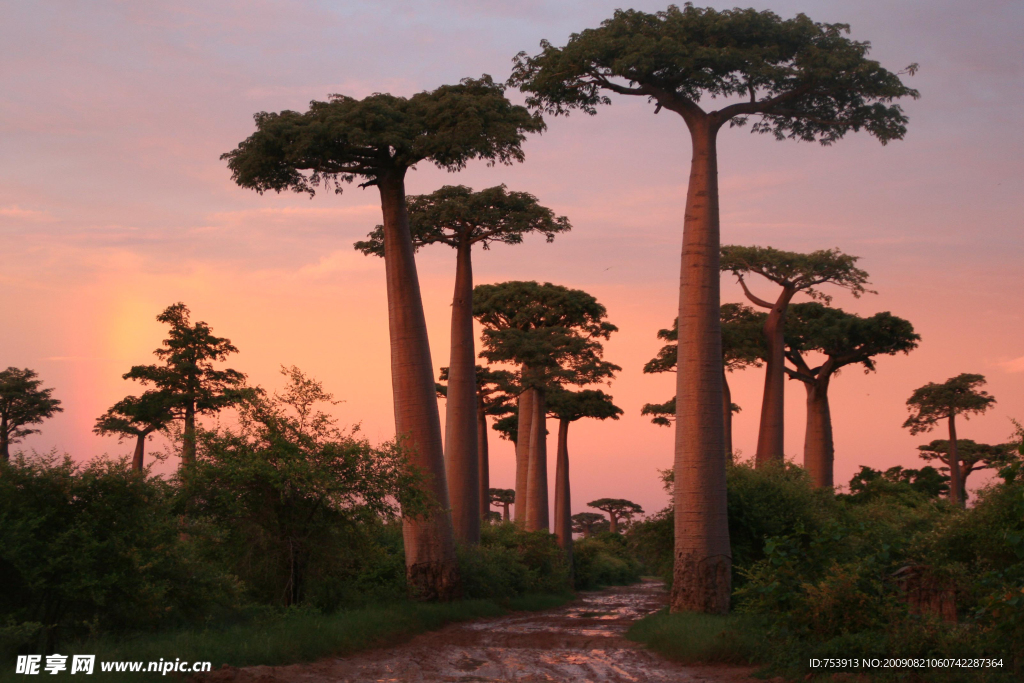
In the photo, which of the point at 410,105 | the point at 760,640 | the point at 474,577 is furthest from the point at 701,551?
the point at 410,105

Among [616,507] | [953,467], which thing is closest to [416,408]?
[953,467]

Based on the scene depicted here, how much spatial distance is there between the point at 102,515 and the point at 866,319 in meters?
31.4

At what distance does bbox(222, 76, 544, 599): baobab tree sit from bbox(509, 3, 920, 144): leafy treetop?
2.27m

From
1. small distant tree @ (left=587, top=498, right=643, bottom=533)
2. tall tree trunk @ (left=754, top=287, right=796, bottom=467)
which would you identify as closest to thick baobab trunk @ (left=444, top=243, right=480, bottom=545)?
tall tree trunk @ (left=754, top=287, right=796, bottom=467)

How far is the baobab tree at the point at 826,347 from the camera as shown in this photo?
3519cm

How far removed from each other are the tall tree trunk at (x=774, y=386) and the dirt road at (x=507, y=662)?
59.4ft

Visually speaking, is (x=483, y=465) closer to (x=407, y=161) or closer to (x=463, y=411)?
(x=463, y=411)

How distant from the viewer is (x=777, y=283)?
33.6m

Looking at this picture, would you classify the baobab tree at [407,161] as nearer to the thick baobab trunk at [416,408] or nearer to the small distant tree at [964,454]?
the thick baobab trunk at [416,408]

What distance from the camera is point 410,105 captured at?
20.2 m

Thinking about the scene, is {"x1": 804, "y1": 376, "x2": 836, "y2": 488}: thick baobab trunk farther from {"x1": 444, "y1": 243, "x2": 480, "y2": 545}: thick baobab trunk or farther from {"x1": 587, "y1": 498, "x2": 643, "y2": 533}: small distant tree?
{"x1": 587, "y1": 498, "x2": 643, "y2": 533}: small distant tree

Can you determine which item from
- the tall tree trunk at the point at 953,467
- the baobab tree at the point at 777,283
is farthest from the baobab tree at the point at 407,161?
the tall tree trunk at the point at 953,467

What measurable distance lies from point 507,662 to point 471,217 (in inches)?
674

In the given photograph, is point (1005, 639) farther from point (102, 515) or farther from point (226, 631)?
point (102, 515)
